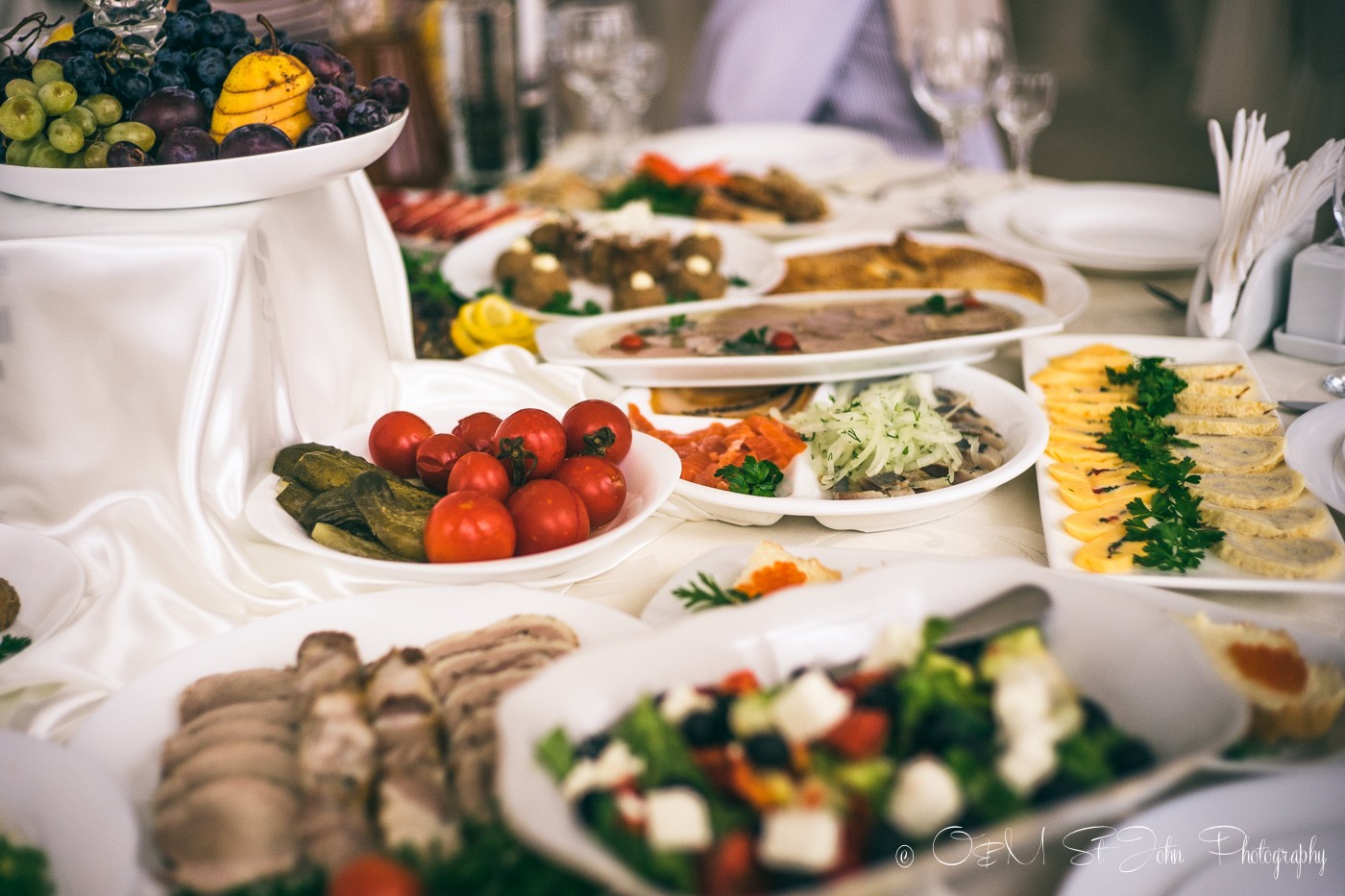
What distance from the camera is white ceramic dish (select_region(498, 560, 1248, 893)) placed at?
75 centimetres

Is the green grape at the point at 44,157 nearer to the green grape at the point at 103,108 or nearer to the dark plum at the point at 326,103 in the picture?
the green grape at the point at 103,108

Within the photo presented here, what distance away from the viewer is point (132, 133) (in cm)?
127

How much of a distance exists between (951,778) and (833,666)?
213mm

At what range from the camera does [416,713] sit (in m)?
0.94

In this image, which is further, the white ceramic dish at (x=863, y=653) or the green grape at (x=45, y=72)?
the green grape at (x=45, y=72)

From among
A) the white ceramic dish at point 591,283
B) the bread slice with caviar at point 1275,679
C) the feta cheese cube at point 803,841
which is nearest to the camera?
the feta cheese cube at point 803,841

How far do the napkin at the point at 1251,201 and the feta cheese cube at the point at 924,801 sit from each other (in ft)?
4.71

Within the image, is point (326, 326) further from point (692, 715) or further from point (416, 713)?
point (692, 715)

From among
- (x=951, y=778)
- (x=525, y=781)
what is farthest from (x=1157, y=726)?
(x=525, y=781)

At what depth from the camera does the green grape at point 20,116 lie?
1262 millimetres

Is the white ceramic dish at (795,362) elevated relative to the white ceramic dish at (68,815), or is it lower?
elevated

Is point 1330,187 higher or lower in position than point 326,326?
Answer: higher

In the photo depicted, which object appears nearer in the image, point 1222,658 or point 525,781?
point 525,781

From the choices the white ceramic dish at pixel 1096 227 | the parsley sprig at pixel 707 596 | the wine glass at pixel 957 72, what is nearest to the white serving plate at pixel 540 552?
the parsley sprig at pixel 707 596
